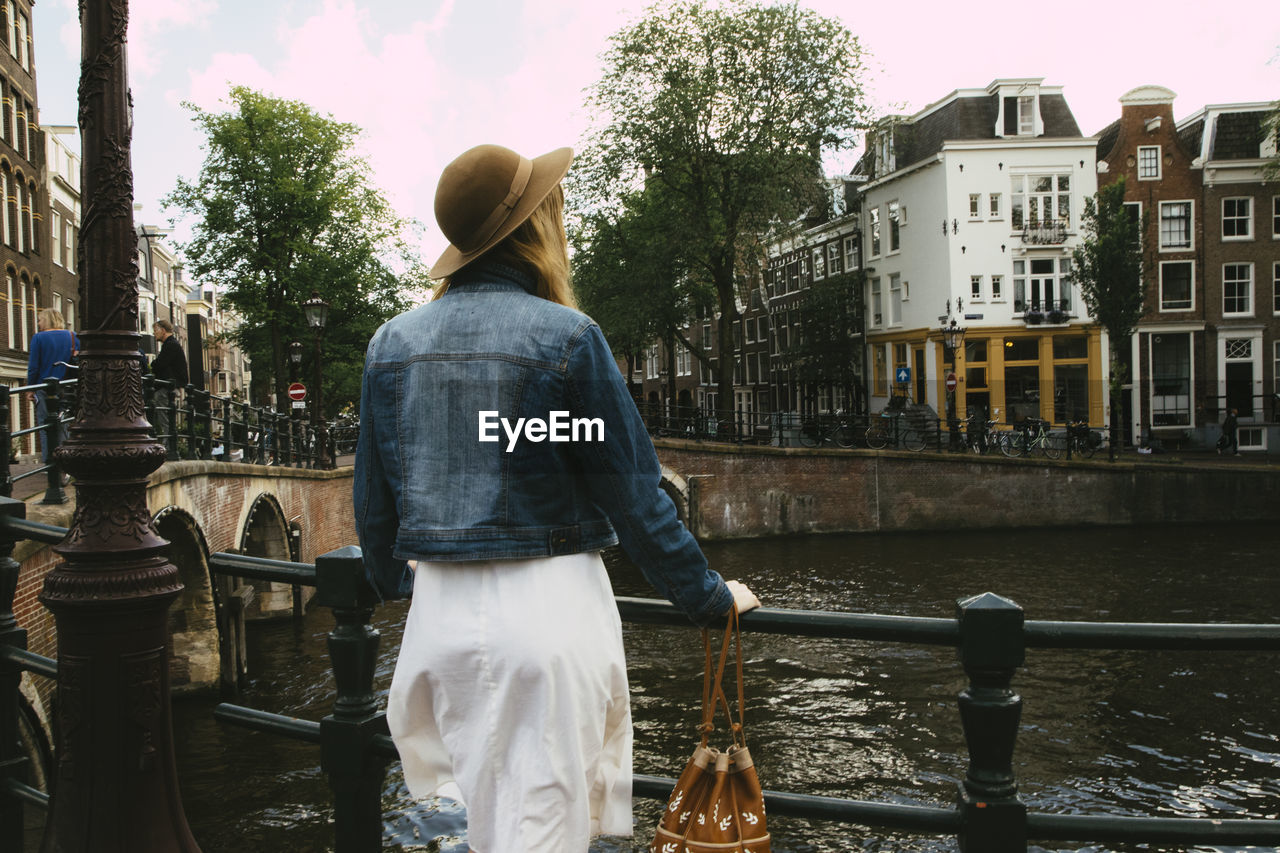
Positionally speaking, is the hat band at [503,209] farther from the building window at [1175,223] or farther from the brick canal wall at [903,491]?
the building window at [1175,223]

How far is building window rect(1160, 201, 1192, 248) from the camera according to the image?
2830 centimetres

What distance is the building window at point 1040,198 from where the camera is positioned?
92.3ft

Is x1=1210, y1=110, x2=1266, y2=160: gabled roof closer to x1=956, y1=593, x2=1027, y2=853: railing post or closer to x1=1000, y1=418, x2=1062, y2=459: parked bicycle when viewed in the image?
x1=1000, y1=418, x2=1062, y2=459: parked bicycle

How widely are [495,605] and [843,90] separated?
26.7 meters

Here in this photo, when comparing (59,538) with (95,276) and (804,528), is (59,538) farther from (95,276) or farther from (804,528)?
(804,528)

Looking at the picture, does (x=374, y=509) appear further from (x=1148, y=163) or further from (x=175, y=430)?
(x=1148, y=163)

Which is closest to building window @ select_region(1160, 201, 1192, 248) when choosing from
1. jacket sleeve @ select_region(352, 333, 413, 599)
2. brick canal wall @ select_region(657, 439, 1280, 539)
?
brick canal wall @ select_region(657, 439, 1280, 539)

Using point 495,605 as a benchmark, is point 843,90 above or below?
above

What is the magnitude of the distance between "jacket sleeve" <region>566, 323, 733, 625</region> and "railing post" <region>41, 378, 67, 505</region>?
599 cm

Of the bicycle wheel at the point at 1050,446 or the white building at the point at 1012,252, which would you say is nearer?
the bicycle wheel at the point at 1050,446

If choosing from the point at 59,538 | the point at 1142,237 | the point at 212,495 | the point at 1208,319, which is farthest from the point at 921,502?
the point at 59,538

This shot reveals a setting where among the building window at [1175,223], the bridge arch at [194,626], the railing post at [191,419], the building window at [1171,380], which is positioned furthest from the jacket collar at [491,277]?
the building window at [1175,223]

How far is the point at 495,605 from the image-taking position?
1.68m

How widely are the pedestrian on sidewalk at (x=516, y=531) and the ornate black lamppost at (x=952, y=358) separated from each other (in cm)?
2385
